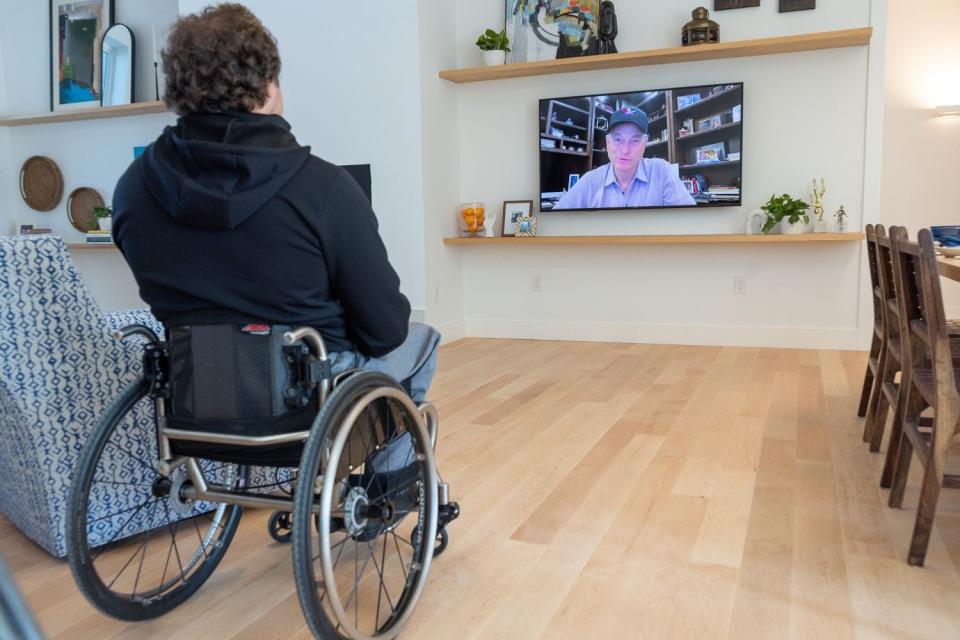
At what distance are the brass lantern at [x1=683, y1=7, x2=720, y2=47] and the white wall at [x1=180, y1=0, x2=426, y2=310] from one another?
4.96 feet

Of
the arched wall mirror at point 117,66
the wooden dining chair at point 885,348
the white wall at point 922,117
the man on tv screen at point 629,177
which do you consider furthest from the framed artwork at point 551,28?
the arched wall mirror at point 117,66

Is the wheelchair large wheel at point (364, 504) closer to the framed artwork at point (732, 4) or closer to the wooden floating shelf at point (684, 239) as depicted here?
the wooden floating shelf at point (684, 239)

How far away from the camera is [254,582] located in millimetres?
1772

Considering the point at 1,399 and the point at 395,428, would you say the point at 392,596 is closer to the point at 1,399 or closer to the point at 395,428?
the point at 395,428

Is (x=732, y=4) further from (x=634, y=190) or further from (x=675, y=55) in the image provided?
(x=634, y=190)

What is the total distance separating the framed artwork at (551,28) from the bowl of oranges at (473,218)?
35.5 inches

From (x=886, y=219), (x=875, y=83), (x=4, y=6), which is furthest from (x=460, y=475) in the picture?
(x=4, y=6)

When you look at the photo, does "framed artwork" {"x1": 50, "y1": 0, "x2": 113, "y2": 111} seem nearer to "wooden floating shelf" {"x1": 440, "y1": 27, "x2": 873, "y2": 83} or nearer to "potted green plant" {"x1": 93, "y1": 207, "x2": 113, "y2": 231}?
"potted green plant" {"x1": 93, "y1": 207, "x2": 113, "y2": 231}

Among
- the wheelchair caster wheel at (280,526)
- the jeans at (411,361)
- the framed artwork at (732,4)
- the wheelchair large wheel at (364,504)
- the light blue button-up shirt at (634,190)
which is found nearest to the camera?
the wheelchair large wheel at (364,504)

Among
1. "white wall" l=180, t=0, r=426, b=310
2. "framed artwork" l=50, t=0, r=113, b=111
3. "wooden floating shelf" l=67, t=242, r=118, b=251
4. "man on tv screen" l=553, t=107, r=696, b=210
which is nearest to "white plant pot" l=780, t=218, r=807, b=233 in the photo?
"man on tv screen" l=553, t=107, r=696, b=210

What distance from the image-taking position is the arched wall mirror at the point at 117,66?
18.4 feet

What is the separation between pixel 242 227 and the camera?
130cm

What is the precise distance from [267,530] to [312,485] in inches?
36.7

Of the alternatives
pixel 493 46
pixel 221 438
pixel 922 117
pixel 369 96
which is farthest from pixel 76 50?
pixel 922 117
